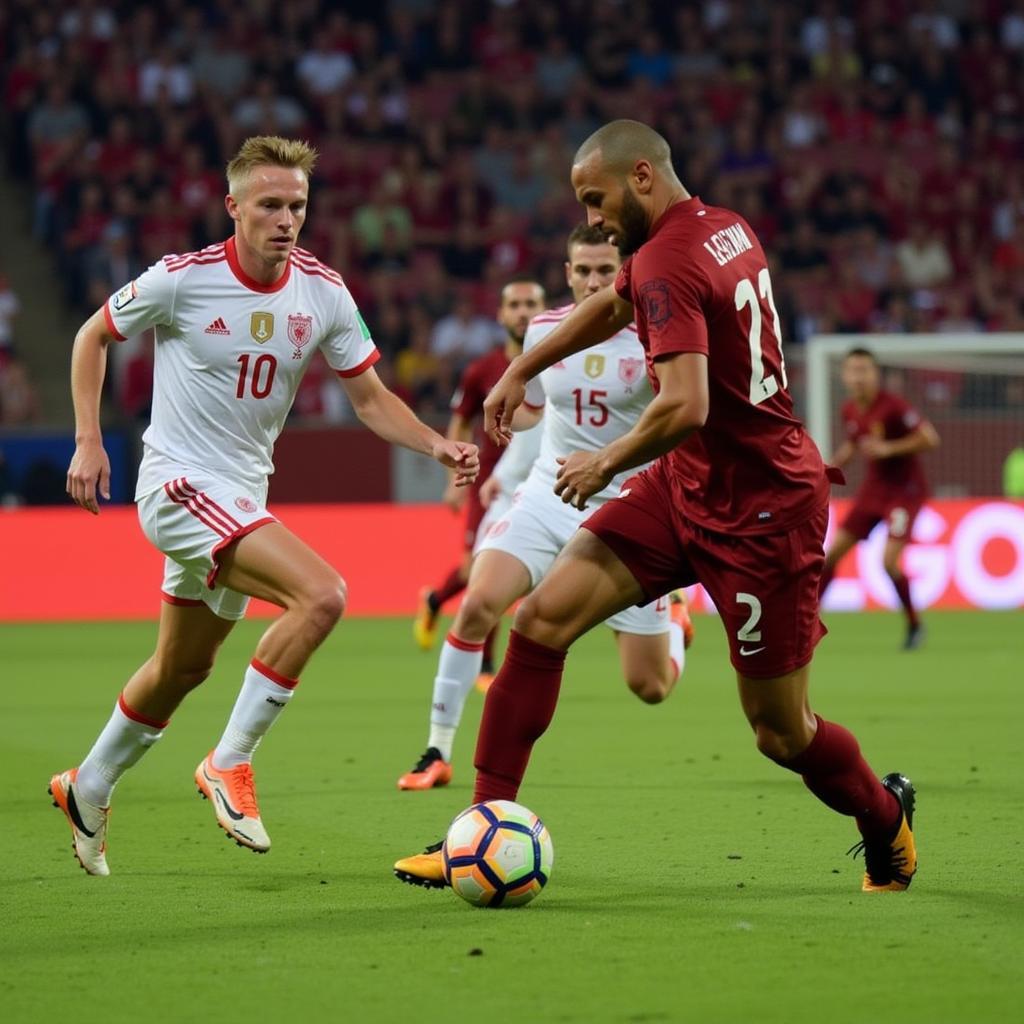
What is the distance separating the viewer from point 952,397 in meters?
18.7

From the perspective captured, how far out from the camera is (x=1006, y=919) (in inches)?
203

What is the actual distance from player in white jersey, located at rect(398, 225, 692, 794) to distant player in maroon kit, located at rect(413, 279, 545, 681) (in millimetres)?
1036

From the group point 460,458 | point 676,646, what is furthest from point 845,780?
point 676,646

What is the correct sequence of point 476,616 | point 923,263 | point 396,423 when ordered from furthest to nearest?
point 923,263, point 476,616, point 396,423

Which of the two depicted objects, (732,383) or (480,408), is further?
(480,408)

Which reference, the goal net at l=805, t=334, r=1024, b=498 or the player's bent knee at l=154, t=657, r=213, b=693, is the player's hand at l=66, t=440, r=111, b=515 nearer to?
the player's bent knee at l=154, t=657, r=213, b=693

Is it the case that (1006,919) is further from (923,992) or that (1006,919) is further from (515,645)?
(515,645)

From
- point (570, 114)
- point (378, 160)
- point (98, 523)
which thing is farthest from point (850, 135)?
point (98, 523)

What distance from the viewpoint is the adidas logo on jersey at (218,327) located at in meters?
6.27

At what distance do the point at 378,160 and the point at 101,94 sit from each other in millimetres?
3194


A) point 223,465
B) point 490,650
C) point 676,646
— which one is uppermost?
point 223,465

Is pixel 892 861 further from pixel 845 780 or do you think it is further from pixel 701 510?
pixel 701 510

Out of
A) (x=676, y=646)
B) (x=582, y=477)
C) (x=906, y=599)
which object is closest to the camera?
(x=582, y=477)

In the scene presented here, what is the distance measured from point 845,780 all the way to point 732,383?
118 centimetres
